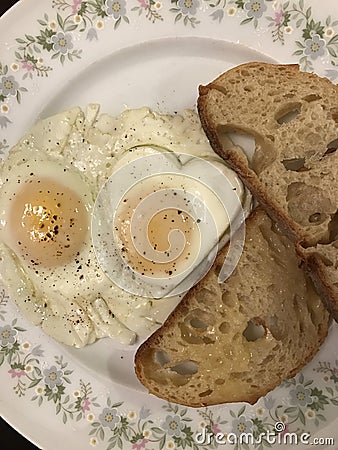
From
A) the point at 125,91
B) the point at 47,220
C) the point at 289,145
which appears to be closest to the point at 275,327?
the point at 289,145

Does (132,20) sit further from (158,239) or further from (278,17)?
(158,239)

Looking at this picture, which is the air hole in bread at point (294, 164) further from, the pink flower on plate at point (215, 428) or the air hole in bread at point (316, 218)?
the pink flower on plate at point (215, 428)

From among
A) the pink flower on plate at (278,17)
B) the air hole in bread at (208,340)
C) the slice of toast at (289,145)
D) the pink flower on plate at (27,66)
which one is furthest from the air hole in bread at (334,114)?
the pink flower on plate at (27,66)

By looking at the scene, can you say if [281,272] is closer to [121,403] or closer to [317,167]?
[317,167]

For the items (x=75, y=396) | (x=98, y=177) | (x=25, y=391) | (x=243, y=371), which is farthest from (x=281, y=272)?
(x=25, y=391)

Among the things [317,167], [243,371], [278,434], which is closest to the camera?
[317,167]
